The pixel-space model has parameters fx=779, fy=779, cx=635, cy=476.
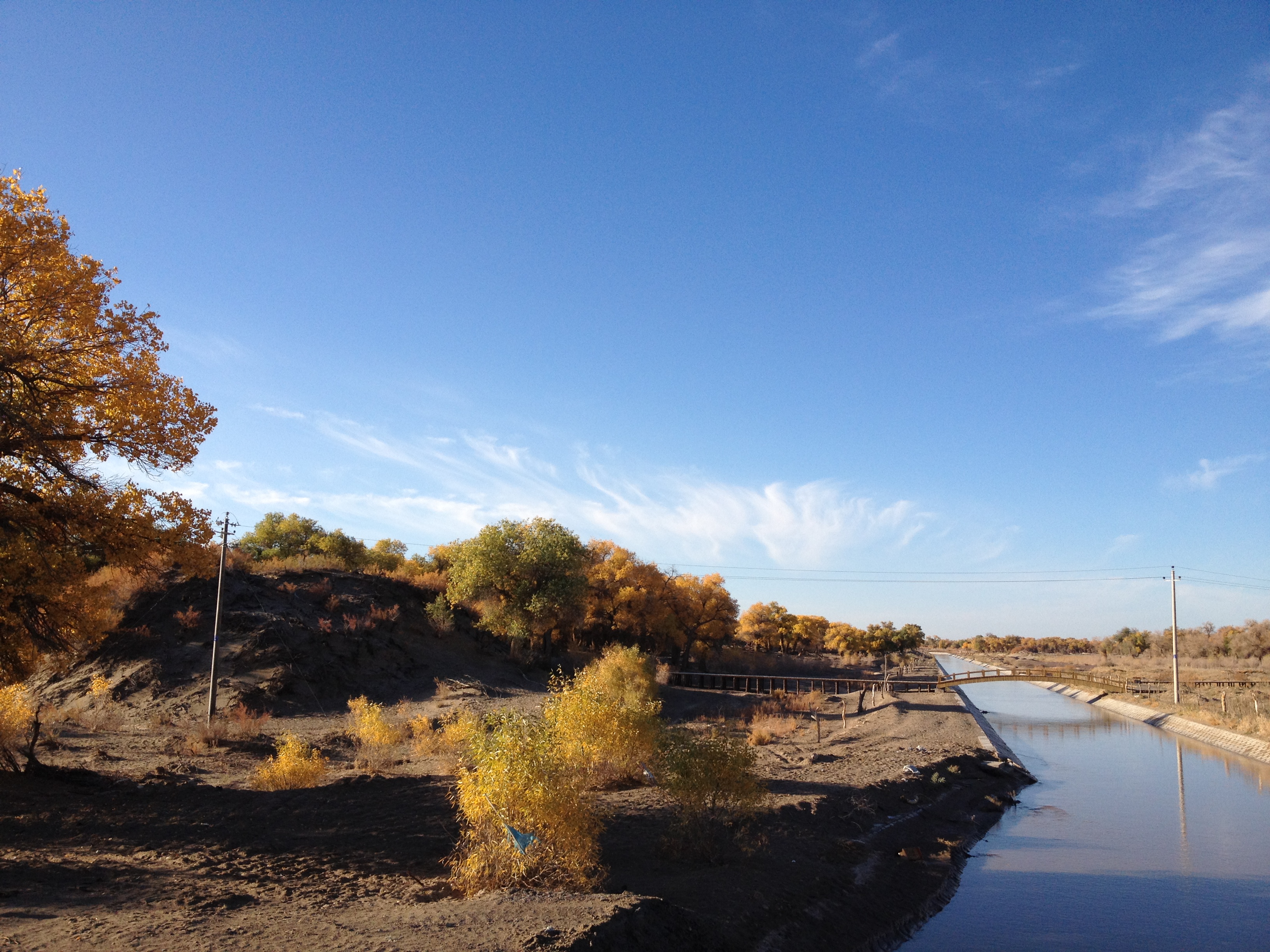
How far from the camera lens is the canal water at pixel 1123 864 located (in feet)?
46.1

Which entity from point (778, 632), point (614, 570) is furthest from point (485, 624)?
point (778, 632)

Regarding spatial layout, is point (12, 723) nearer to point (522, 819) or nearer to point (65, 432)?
point (65, 432)

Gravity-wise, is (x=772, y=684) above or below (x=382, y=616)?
below

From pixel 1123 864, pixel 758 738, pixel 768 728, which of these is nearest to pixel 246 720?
pixel 758 738

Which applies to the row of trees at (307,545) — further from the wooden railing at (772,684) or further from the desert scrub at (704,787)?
the desert scrub at (704,787)

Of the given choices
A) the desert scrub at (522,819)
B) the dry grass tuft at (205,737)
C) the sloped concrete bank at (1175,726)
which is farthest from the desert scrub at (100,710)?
the sloped concrete bank at (1175,726)

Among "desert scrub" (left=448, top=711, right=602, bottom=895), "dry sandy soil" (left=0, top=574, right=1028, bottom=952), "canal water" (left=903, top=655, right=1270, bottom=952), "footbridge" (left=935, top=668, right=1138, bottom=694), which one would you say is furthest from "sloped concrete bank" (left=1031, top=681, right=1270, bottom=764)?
"desert scrub" (left=448, top=711, right=602, bottom=895)

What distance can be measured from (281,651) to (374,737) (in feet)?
48.0

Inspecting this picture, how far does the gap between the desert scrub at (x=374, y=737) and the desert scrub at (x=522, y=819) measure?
9.74 metres

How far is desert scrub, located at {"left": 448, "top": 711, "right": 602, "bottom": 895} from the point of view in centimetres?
972

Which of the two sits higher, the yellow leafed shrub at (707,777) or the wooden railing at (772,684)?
the yellow leafed shrub at (707,777)

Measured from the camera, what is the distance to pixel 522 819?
32.2 ft

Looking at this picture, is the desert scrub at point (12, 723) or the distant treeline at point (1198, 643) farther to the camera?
the distant treeline at point (1198, 643)

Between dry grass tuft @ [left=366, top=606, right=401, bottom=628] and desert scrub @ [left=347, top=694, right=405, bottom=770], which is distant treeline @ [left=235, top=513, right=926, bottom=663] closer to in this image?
dry grass tuft @ [left=366, top=606, right=401, bottom=628]
